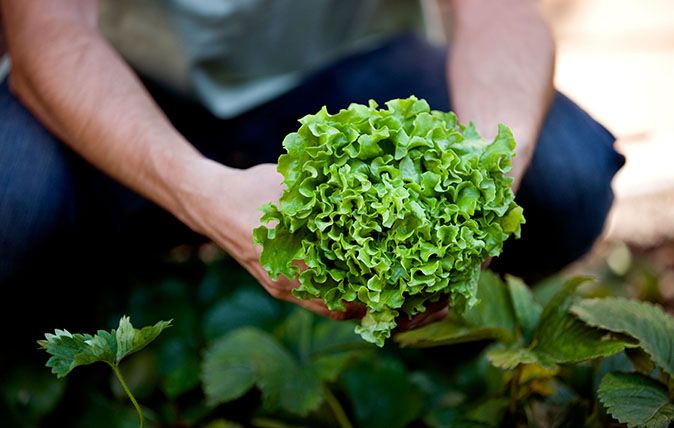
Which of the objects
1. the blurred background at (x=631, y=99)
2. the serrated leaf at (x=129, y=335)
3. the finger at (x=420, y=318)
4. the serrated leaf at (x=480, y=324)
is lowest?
the blurred background at (x=631, y=99)

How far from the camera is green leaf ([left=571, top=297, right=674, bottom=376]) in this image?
1.14m

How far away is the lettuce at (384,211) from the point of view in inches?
38.8

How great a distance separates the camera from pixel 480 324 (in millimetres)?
1276

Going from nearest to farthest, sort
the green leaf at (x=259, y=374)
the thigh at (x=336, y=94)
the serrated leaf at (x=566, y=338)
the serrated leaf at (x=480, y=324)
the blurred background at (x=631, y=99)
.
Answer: the serrated leaf at (x=566, y=338) → the serrated leaf at (x=480, y=324) → the green leaf at (x=259, y=374) → the thigh at (x=336, y=94) → the blurred background at (x=631, y=99)

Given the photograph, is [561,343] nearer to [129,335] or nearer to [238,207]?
[238,207]

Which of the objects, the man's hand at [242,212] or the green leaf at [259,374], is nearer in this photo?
the man's hand at [242,212]

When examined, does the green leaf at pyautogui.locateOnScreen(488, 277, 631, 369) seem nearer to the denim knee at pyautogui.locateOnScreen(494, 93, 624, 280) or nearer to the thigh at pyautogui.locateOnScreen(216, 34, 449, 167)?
the denim knee at pyautogui.locateOnScreen(494, 93, 624, 280)

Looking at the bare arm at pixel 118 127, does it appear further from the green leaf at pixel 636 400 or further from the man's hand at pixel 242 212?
the green leaf at pixel 636 400

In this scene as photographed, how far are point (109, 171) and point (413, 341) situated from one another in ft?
1.95

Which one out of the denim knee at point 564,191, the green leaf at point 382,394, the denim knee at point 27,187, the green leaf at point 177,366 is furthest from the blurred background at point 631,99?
the denim knee at point 27,187

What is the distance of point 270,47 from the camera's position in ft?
6.05

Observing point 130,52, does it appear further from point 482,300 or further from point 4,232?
point 482,300

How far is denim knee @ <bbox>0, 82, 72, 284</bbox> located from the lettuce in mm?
636

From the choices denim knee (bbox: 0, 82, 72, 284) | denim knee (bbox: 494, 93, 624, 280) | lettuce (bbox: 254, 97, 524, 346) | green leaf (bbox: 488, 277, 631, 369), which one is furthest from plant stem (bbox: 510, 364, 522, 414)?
denim knee (bbox: 0, 82, 72, 284)
